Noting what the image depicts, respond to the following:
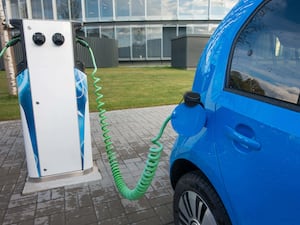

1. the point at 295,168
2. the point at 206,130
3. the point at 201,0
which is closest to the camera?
the point at 295,168

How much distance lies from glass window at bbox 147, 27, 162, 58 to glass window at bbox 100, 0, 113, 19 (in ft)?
13.4

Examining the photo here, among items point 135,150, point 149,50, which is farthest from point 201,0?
point 135,150

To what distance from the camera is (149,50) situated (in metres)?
25.0

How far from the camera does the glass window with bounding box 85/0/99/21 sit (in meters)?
24.5

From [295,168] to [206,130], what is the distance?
2.02 ft

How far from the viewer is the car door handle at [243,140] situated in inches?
49.8

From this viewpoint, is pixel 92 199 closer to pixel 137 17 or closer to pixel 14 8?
pixel 137 17

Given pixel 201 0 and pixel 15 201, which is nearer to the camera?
pixel 15 201

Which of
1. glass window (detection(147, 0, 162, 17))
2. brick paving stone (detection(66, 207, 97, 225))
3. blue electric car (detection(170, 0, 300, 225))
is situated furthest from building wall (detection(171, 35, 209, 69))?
blue electric car (detection(170, 0, 300, 225))

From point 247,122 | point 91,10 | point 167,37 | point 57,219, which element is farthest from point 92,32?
point 247,122

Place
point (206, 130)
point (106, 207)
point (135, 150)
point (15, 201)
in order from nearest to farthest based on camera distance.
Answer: point (206, 130) < point (106, 207) < point (15, 201) < point (135, 150)

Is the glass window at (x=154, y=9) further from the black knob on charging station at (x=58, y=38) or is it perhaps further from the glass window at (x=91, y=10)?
the black knob on charging station at (x=58, y=38)

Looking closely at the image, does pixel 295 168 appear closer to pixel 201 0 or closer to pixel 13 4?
pixel 201 0

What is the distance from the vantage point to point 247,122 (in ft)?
4.36
